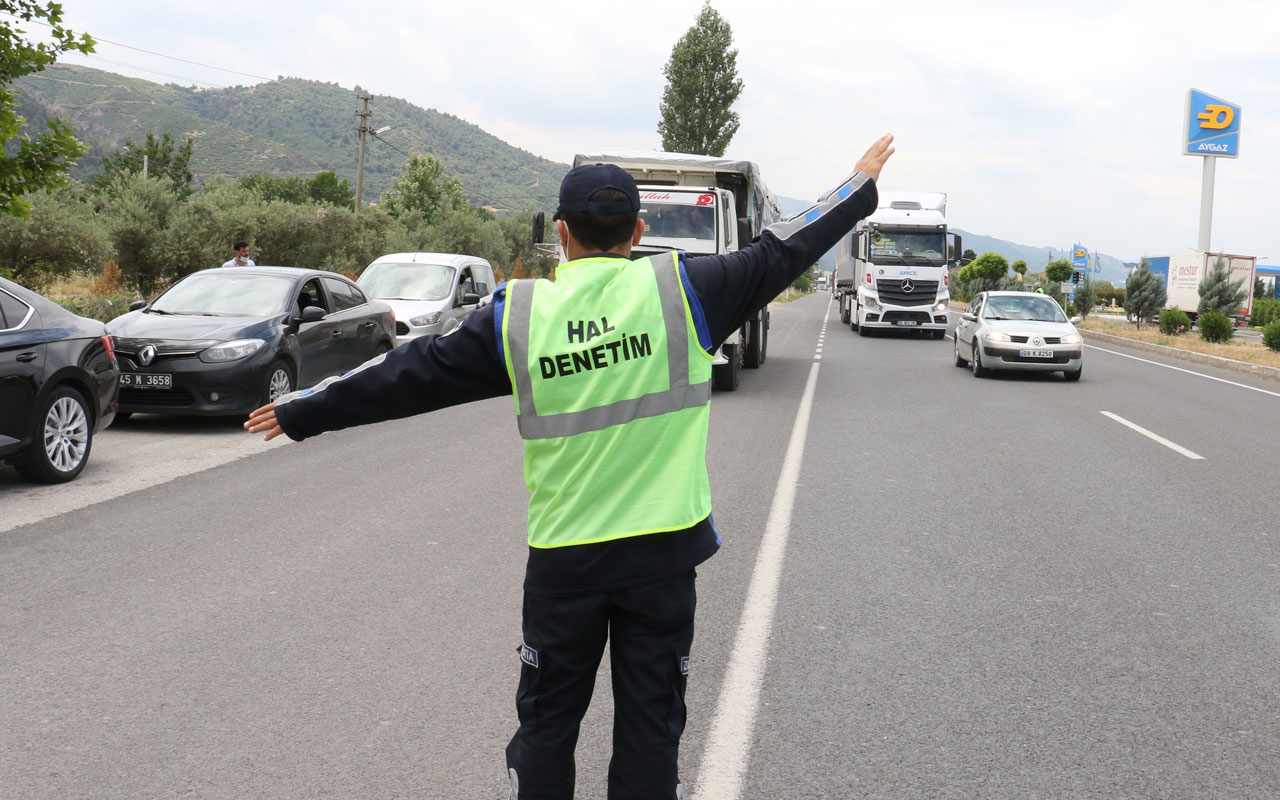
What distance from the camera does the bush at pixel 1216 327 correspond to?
28328mm

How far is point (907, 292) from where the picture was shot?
28.8 metres

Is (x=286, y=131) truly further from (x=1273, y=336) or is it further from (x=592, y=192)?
(x=592, y=192)

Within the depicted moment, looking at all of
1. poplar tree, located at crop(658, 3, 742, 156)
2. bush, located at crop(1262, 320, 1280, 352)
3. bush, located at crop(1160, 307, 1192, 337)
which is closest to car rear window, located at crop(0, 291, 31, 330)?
bush, located at crop(1262, 320, 1280, 352)

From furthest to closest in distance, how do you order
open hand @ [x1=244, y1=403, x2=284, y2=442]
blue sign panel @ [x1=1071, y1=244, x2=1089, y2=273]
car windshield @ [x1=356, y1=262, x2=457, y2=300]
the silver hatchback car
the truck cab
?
blue sign panel @ [x1=1071, y1=244, x2=1089, y2=273] → the silver hatchback car → car windshield @ [x1=356, y1=262, x2=457, y2=300] → the truck cab → open hand @ [x1=244, y1=403, x2=284, y2=442]

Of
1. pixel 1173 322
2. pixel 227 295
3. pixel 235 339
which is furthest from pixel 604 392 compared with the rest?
pixel 1173 322

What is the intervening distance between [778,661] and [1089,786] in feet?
4.49

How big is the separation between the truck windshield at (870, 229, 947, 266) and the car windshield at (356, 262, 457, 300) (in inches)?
608

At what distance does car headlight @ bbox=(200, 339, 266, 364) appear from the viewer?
33.3 ft

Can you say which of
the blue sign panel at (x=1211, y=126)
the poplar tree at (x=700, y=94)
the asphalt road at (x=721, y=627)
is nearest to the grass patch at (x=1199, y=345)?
the asphalt road at (x=721, y=627)

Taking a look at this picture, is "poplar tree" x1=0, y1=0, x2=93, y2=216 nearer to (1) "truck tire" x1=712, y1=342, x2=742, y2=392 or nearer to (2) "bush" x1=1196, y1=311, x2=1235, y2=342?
(1) "truck tire" x1=712, y1=342, x2=742, y2=392

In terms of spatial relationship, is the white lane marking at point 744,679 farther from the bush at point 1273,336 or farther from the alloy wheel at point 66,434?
the bush at point 1273,336

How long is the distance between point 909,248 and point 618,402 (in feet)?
91.0

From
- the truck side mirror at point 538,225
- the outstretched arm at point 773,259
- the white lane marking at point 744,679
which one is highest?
the truck side mirror at point 538,225

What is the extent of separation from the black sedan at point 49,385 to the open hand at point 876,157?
654 centimetres
